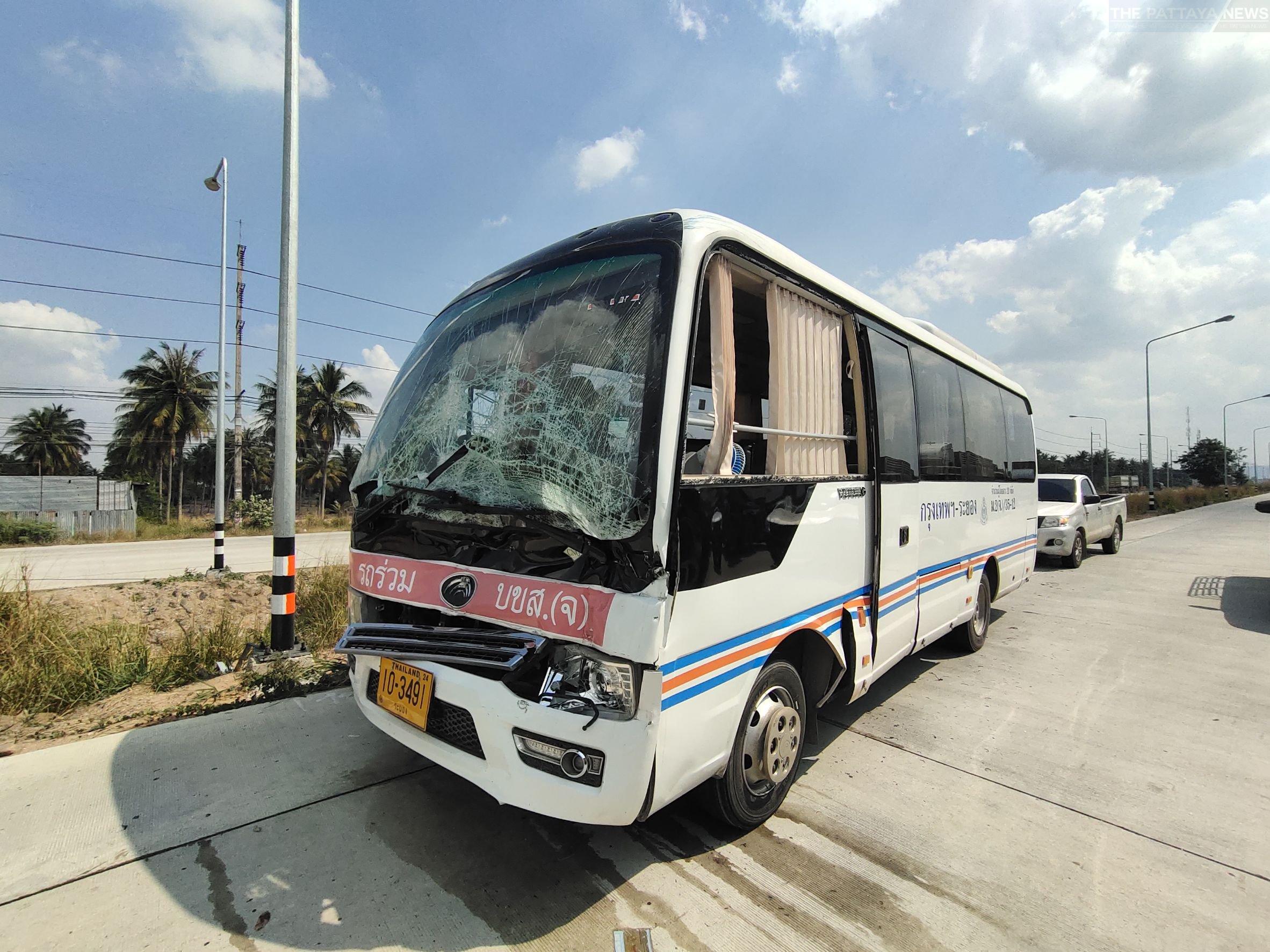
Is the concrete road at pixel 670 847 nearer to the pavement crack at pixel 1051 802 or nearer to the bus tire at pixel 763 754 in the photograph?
the pavement crack at pixel 1051 802

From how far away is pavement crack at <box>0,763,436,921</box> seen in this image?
2.44 meters

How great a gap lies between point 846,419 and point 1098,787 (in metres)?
2.46

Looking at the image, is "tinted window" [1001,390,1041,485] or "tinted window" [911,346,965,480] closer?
"tinted window" [911,346,965,480]

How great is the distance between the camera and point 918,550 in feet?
14.0

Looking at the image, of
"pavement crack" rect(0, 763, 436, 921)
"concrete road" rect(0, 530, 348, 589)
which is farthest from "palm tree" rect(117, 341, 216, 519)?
"pavement crack" rect(0, 763, 436, 921)

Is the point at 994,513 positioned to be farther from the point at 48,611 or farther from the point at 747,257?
the point at 48,611

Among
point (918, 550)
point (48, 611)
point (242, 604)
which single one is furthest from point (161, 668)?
point (918, 550)

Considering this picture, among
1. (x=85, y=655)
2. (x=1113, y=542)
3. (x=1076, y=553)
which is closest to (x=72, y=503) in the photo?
(x=85, y=655)

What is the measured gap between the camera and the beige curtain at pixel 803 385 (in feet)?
9.81

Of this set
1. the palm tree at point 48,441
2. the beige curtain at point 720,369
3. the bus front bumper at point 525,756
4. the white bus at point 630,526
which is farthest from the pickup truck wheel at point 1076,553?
the palm tree at point 48,441

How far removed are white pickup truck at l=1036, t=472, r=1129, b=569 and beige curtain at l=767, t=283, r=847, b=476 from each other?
29.3ft

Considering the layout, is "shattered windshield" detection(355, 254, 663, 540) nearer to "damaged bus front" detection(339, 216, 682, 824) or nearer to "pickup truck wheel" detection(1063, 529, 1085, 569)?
"damaged bus front" detection(339, 216, 682, 824)

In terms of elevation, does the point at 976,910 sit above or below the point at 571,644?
below

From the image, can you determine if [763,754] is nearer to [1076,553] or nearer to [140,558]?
[1076,553]
